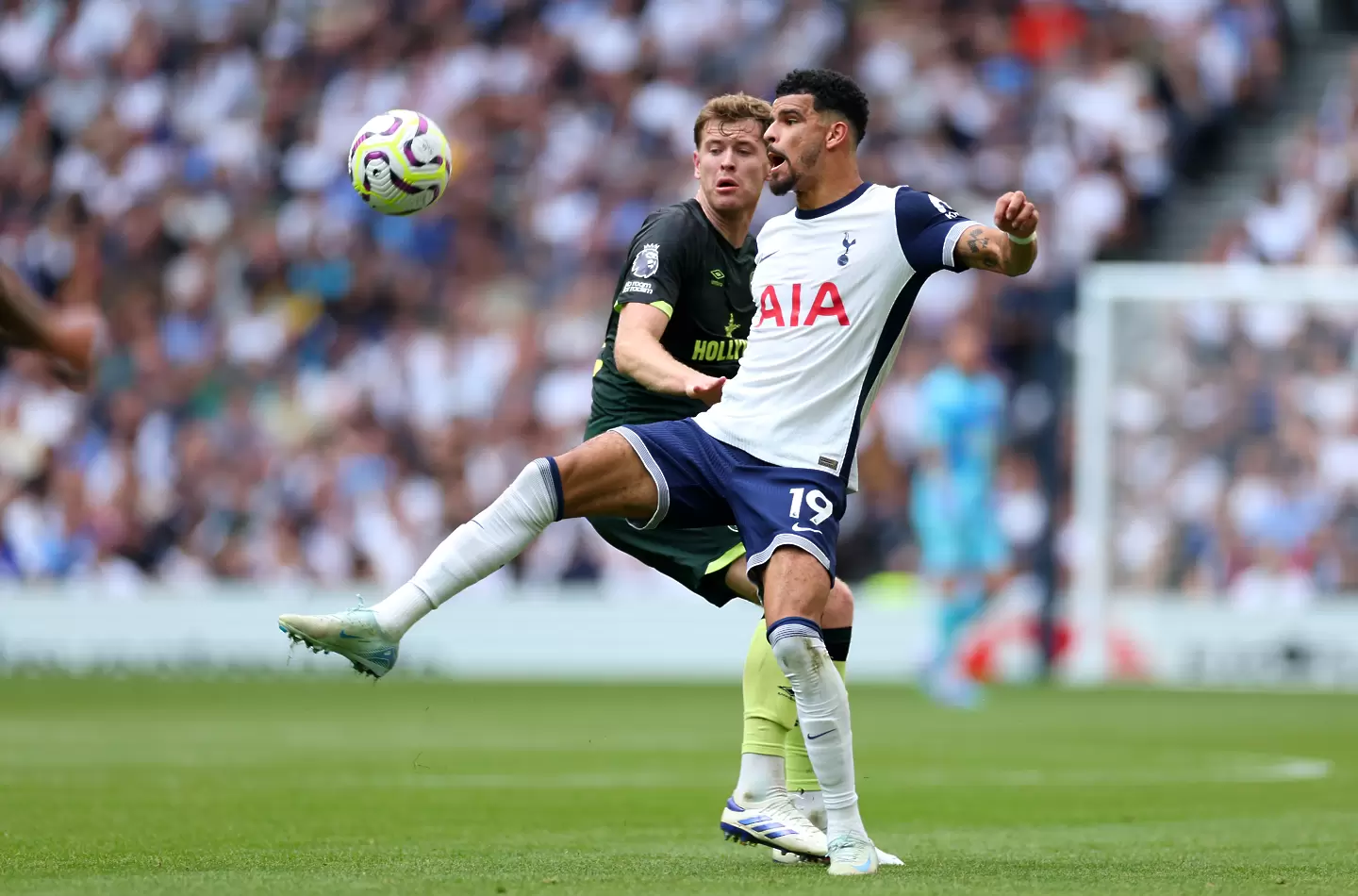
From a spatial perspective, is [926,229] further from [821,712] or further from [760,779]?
[760,779]

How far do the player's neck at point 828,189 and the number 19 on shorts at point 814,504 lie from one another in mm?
950

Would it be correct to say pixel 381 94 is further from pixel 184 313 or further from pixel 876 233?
pixel 876 233

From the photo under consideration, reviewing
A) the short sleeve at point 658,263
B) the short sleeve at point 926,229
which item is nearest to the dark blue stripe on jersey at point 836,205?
the short sleeve at point 926,229

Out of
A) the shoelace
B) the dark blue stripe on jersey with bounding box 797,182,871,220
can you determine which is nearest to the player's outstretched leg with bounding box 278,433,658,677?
the dark blue stripe on jersey with bounding box 797,182,871,220

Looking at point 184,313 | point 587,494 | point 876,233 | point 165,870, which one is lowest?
point 165,870

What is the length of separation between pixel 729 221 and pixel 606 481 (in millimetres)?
1493

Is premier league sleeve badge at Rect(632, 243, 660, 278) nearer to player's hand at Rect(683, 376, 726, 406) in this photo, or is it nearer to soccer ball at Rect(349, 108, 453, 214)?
soccer ball at Rect(349, 108, 453, 214)

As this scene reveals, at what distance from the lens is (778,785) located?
22.9 feet

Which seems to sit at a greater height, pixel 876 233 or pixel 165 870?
pixel 876 233

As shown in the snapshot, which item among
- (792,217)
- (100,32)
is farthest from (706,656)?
(792,217)

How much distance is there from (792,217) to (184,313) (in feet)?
54.9

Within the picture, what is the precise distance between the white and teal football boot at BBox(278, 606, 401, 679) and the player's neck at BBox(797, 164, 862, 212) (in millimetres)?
1931

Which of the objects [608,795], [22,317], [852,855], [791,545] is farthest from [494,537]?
[608,795]

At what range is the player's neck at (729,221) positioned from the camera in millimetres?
7461
